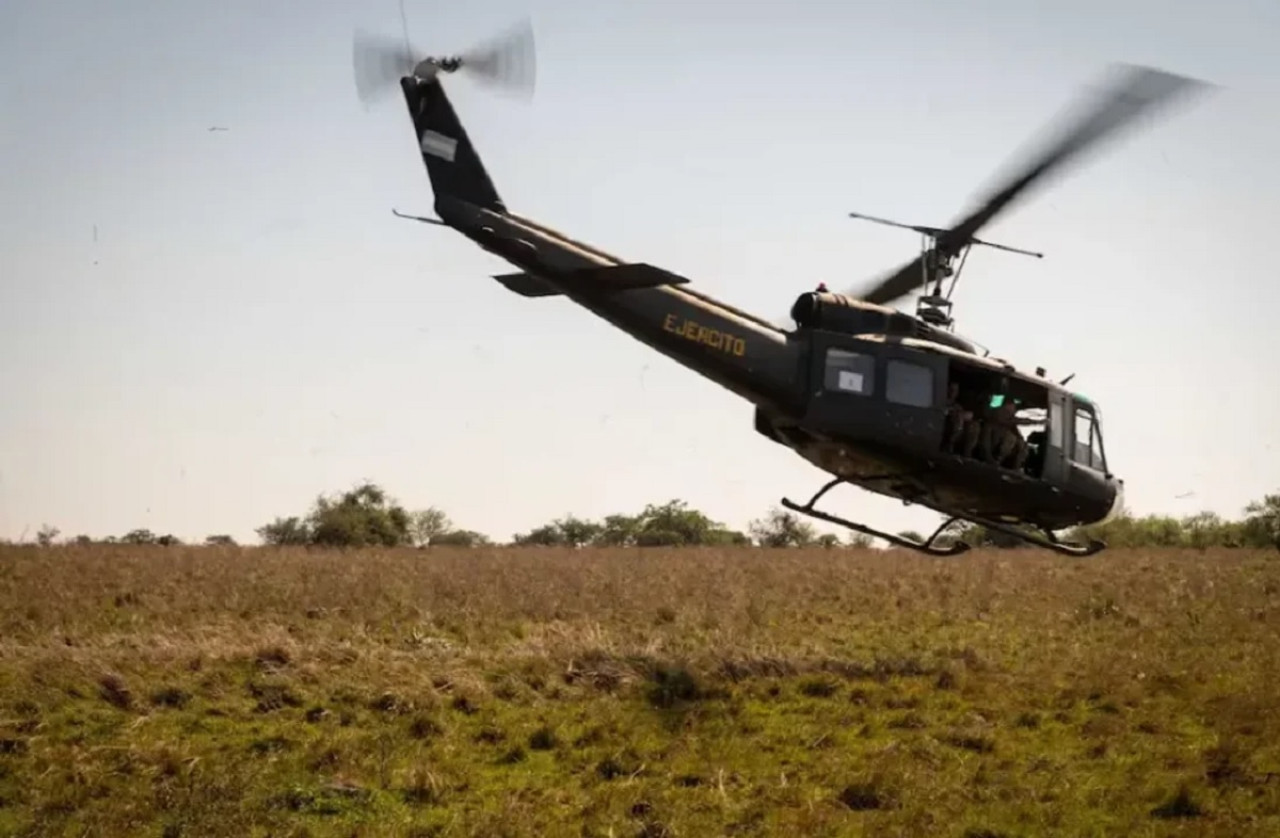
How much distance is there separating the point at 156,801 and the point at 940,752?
26.5ft

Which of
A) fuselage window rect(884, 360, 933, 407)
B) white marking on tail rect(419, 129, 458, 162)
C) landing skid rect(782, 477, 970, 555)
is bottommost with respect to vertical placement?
landing skid rect(782, 477, 970, 555)

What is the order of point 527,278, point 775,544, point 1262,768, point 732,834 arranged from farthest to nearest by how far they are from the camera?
point 775,544 → point 527,278 → point 1262,768 → point 732,834

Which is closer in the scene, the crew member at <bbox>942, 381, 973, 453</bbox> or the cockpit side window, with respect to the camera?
the crew member at <bbox>942, 381, 973, 453</bbox>

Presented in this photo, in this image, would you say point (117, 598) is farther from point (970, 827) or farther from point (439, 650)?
point (970, 827)

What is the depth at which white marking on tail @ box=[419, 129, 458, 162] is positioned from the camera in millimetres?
17406

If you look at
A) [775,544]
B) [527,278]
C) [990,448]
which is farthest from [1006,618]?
[775,544]

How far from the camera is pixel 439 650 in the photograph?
19000mm

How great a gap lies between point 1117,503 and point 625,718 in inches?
353

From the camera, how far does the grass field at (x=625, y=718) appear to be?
12430mm

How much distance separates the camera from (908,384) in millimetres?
17438

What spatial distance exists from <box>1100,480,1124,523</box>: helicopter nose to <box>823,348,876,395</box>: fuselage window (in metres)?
4.97

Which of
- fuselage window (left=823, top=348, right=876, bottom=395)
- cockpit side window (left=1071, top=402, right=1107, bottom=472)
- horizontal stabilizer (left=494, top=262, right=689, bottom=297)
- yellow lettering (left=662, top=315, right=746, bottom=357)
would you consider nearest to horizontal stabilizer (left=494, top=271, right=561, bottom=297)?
horizontal stabilizer (left=494, top=262, right=689, bottom=297)

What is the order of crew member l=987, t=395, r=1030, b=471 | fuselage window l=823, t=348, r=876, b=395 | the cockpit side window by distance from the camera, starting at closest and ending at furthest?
fuselage window l=823, t=348, r=876, b=395 → crew member l=987, t=395, r=1030, b=471 → the cockpit side window

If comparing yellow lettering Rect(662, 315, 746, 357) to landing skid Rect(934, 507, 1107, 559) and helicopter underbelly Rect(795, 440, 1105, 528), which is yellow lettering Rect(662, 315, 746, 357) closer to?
Answer: helicopter underbelly Rect(795, 440, 1105, 528)
